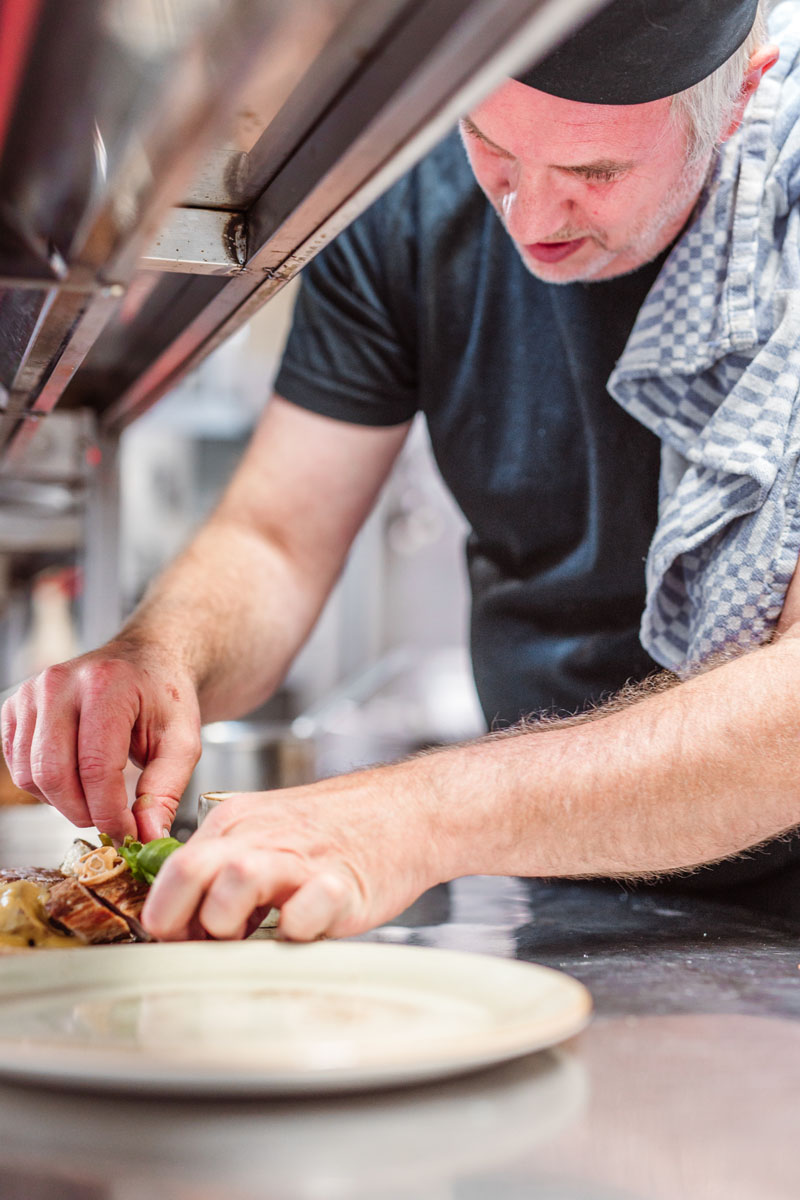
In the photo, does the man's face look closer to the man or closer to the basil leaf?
the man

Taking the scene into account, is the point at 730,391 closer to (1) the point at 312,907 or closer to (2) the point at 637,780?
(2) the point at 637,780

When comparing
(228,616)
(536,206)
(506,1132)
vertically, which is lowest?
(506,1132)

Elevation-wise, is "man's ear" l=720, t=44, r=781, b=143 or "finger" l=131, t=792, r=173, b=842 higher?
"man's ear" l=720, t=44, r=781, b=143

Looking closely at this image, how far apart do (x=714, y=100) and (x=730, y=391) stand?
0.96 feet

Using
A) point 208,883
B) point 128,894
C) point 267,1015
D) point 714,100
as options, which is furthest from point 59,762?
point 714,100

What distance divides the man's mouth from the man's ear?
188 mm

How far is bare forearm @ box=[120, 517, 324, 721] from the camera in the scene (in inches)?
59.4

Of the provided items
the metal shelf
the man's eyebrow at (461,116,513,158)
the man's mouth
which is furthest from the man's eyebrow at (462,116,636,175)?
the metal shelf

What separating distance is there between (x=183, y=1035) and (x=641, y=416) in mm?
916

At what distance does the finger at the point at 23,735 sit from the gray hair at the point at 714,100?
→ 2.86 ft

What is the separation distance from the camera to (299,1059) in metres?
0.61

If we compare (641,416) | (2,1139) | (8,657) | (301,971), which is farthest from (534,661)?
(8,657)

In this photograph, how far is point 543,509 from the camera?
1.61m

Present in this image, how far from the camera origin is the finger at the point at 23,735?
124 cm
